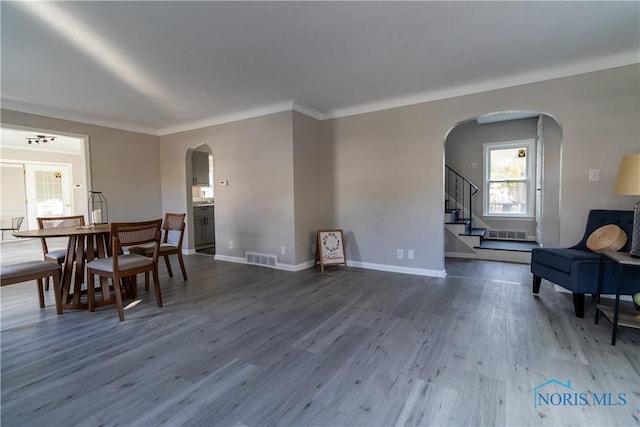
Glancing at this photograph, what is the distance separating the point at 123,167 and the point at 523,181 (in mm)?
8017

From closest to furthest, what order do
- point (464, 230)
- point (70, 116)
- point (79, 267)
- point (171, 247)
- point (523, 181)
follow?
point (79, 267)
point (171, 247)
point (70, 116)
point (464, 230)
point (523, 181)

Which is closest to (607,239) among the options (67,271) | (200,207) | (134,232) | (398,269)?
(398,269)

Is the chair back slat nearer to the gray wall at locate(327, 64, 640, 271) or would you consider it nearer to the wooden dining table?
the wooden dining table

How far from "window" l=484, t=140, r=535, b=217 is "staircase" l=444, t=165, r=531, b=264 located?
381mm

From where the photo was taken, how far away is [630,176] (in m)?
2.40

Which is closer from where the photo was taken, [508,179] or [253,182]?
[253,182]

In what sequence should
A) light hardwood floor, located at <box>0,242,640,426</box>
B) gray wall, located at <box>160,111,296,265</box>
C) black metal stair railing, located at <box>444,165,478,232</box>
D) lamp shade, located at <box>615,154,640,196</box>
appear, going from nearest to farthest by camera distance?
light hardwood floor, located at <box>0,242,640,426</box> → lamp shade, located at <box>615,154,640,196</box> → gray wall, located at <box>160,111,296,265</box> → black metal stair railing, located at <box>444,165,478,232</box>

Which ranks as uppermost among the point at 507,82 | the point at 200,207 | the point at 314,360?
the point at 507,82

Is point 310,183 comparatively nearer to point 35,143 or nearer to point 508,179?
point 508,179

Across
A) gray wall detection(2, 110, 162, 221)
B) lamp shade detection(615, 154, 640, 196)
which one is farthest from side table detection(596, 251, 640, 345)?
gray wall detection(2, 110, 162, 221)

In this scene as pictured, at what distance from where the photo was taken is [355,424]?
1479 mm

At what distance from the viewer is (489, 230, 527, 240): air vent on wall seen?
5.96 meters

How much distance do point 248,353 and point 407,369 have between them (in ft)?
3.75

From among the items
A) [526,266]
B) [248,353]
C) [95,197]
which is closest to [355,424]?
[248,353]
